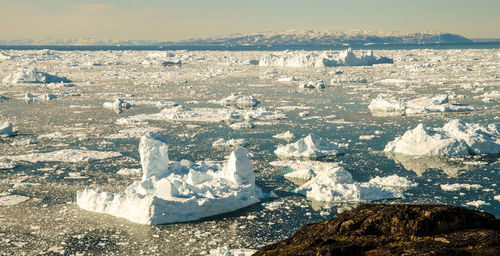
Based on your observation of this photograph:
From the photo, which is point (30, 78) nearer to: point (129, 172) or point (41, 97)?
point (41, 97)

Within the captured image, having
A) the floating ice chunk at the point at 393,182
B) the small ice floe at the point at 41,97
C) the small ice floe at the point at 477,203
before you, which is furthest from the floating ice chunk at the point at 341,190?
the small ice floe at the point at 41,97

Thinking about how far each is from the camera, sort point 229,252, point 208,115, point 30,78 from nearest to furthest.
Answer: point 229,252 → point 208,115 → point 30,78

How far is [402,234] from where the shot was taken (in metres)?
3.64

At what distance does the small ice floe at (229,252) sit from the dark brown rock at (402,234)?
9.76 feet

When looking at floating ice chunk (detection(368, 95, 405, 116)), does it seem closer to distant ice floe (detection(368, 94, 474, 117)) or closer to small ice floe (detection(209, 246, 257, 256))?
distant ice floe (detection(368, 94, 474, 117))

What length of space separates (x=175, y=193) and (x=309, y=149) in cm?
473

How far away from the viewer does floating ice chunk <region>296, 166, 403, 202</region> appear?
9586 mm

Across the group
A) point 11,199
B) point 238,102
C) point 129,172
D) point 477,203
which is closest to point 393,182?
point 477,203

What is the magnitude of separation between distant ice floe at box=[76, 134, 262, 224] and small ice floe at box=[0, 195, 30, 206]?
1.21 m

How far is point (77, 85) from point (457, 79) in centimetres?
2376

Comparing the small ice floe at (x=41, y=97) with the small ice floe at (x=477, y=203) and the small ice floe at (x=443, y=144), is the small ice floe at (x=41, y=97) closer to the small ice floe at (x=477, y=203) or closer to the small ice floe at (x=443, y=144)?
the small ice floe at (x=443, y=144)

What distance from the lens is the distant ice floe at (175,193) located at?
872 cm

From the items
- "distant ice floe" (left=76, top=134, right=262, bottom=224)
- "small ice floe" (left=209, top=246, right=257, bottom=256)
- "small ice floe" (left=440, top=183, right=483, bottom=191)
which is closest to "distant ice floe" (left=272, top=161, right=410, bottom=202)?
"small ice floe" (left=440, top=183, right=483, bottom=191)

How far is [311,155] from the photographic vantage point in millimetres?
12828
